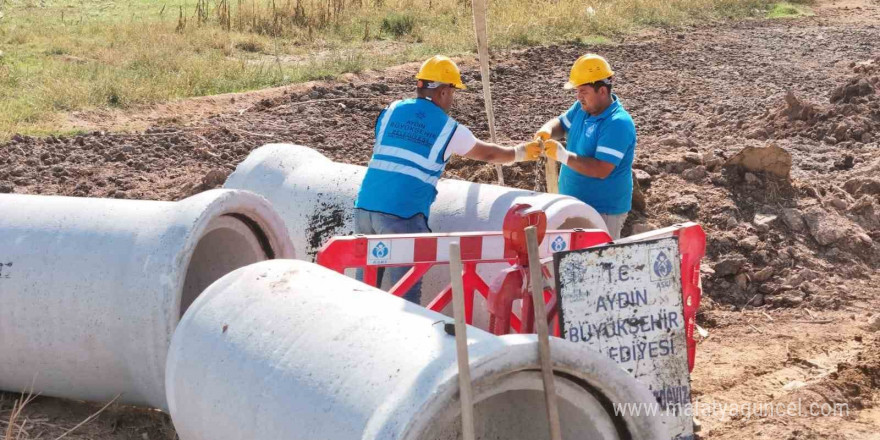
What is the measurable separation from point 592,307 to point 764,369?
2.20 meters

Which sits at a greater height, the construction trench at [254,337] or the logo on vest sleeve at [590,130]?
the logo on vest sleeve at [590,130]

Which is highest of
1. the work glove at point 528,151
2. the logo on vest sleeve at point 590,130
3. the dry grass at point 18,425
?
the logo on vest sleeve at point 590,130

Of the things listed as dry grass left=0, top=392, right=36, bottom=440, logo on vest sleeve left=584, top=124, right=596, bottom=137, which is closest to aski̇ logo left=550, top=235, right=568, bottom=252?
logo on vest sleeve left=584, top=124, right=596, bottom=137

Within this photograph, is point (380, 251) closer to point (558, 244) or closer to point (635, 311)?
point (558, 244)

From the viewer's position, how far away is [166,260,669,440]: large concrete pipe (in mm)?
3762

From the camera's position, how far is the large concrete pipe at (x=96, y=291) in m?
5.54

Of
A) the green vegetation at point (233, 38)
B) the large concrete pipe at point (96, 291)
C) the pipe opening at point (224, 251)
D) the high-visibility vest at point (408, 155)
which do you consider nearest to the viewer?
the large concrete pipe at point (96, 291)

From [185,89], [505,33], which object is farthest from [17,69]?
[505,33]

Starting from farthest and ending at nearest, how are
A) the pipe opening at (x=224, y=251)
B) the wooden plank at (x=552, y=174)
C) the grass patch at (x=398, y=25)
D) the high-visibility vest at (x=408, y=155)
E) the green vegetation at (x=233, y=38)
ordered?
the grass patch at (x=398, y=25) → the green vegetation at (x=233, y=38) → the wooden plank at (x=552, y=174) → the high-visibility vest at (x=408, y=155) → the pipe opening at (x=224, y=251)

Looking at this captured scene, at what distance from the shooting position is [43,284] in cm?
571

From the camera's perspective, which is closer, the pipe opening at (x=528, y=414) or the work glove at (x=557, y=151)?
the pipe opening at (x=528, y=414)

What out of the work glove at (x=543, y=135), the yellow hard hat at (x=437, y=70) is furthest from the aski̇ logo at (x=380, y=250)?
the work glove at (x=543, y=135)

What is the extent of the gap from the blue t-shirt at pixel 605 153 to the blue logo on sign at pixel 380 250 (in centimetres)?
157

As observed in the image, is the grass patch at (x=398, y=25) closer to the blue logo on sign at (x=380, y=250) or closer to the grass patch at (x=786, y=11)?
the grass patch at (x=786, y=11)
